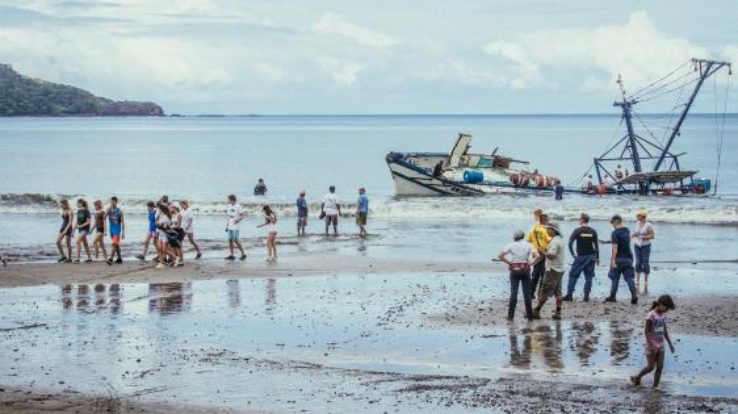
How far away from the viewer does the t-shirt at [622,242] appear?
20.3 m

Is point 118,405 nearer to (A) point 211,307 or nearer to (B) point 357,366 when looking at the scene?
(B) point 357,366

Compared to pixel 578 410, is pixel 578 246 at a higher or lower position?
higher

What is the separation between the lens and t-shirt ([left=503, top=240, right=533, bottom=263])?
1814cm

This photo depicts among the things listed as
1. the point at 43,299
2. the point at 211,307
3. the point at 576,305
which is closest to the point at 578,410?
the point at 576,305

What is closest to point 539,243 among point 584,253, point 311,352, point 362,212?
point 584,253

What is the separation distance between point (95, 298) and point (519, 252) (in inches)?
318

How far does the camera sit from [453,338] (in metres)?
16.9

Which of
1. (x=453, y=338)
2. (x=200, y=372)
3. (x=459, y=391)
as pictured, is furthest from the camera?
(x=453, y=338)

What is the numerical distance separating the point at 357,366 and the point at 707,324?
6275mm

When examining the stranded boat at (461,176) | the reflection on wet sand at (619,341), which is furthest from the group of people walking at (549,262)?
the stranded boat at (461,176)

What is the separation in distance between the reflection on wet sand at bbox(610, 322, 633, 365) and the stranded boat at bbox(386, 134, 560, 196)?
37299 mm

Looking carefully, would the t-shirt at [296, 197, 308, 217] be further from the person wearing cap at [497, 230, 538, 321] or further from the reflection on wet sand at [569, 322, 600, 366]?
the reflection on wet sand at [569, 322, 600, 366]

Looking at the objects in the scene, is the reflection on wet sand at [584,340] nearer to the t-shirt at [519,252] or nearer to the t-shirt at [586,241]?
the t-shirt at [519,252]

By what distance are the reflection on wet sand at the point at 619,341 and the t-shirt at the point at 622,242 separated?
2503 millimetres
